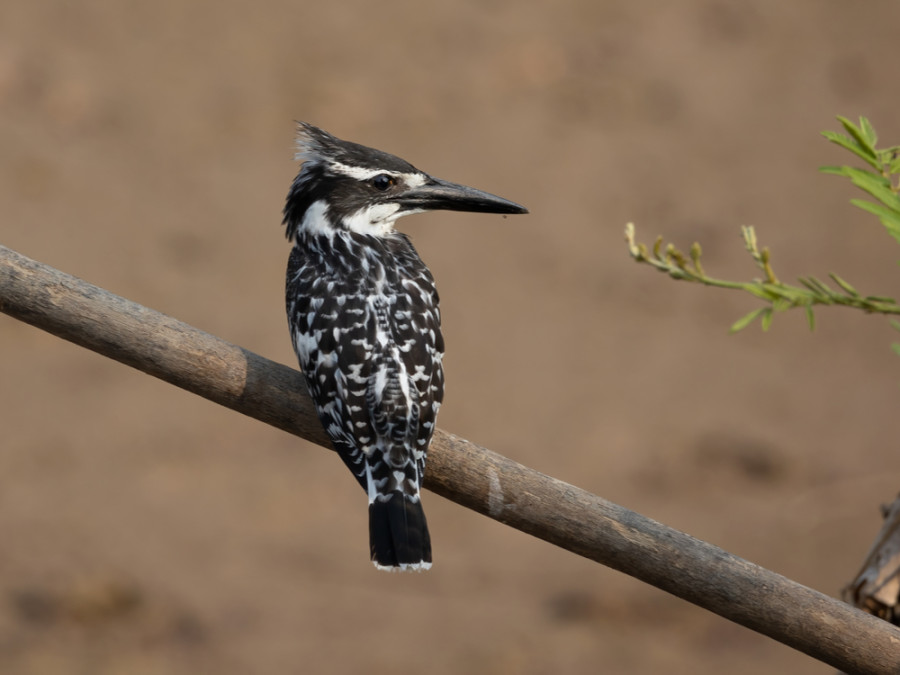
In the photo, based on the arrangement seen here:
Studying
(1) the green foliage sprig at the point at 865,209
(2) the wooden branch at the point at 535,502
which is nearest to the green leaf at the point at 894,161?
(1) the green foliage sprig at the point at 865,209

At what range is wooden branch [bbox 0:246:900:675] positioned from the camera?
2.32 m

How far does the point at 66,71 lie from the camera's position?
809 cm

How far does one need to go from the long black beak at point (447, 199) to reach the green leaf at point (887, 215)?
1.70m

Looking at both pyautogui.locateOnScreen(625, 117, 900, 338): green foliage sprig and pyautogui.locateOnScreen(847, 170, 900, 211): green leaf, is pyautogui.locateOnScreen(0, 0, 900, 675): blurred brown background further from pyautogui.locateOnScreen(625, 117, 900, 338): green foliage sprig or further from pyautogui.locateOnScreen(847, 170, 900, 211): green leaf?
pyautogui.locateOnScreen(847, 170, 900, 211): green leaf

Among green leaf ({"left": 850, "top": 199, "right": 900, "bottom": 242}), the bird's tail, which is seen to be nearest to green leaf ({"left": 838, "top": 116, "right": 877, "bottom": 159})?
green leaf ({"left": 850, "top": 199, "right": 900, "bottom": 242})

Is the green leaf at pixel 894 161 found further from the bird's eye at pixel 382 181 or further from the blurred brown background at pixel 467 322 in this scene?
the blurred brown background at pixel 467 322

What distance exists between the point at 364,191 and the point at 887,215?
6.15 ft

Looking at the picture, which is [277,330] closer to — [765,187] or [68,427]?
[68,427]

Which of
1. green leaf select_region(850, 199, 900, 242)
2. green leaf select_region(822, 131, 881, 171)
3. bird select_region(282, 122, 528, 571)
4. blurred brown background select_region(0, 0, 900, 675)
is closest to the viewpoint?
green leaf select_region(850, 199, 900, 242)

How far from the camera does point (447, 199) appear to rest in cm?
298

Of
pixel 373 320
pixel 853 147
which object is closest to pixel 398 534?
pixel 373 320

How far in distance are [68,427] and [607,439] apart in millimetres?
3351

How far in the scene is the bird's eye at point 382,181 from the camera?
9.74ft

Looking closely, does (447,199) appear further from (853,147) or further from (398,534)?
(853,147)
